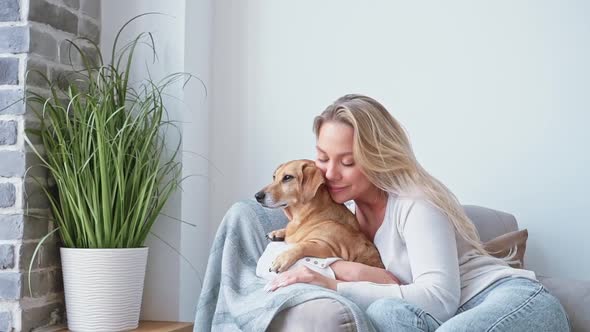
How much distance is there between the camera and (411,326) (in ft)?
6.04

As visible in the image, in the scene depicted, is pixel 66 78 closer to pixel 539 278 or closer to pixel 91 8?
pixel 91 8

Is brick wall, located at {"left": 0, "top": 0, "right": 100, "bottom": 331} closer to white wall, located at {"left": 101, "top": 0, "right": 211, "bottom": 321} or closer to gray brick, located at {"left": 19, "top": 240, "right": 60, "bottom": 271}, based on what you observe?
gray brick, located at {"left": 19, "top": 240, "right": 60, "bottom": 271}

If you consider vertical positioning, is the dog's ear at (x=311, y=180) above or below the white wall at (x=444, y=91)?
below

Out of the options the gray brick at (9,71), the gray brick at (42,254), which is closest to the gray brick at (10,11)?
the gray brick at (9,71)

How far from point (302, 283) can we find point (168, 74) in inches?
55.7

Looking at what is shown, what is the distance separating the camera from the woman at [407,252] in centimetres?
193

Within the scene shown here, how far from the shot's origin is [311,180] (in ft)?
7.61

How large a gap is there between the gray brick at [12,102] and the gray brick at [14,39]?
Result: 0.48 feet

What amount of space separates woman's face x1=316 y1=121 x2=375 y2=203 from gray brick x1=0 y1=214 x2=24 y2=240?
3.68 ft

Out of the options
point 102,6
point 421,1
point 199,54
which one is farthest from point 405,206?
point 102,6

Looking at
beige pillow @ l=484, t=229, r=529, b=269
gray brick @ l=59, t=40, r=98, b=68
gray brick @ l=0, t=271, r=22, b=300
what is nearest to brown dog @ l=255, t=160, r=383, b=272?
beige pillow @ l=484, t=229, r=529, b=269

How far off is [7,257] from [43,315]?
10.8 inches

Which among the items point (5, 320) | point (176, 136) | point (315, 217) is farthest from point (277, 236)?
point (5, 320)

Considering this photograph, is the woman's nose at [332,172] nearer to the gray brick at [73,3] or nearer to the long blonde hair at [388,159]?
the long blonde hair at [388,159]
